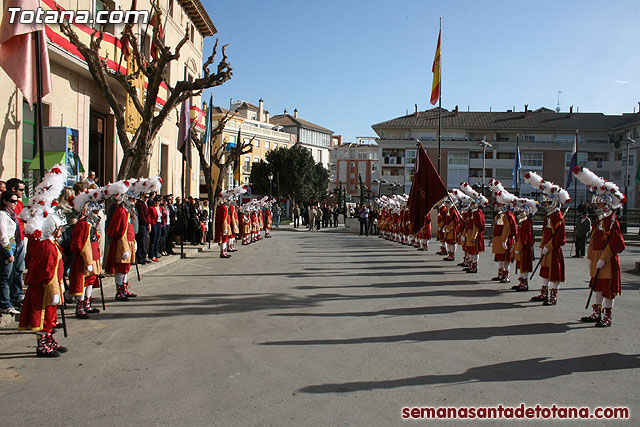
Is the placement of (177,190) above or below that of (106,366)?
above

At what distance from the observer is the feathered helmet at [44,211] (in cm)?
624

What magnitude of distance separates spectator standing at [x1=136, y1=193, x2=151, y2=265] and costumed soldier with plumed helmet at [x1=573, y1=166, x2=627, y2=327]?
1035 cm

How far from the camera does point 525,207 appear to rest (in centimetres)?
1185

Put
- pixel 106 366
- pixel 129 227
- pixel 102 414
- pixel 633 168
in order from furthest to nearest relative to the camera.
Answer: pixel 633 168 → pixel 129 227 → pixel 106 366 → pixel 102 414

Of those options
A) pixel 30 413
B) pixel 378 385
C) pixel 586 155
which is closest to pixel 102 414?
pixel 30 413

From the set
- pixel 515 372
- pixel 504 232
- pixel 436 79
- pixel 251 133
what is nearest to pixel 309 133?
pixel 251 133

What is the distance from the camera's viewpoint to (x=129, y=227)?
31.9 ft

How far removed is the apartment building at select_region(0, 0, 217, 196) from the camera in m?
13.7

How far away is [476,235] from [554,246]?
4.59 meters

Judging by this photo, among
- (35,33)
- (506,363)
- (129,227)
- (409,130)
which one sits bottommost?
(506,363)

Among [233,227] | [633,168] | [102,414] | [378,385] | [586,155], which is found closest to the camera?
[102,414]

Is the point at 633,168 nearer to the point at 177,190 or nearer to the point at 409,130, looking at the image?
the point at 409,130

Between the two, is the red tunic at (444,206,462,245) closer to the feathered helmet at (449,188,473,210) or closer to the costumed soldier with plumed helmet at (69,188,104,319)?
the feathered helmet at (449,188,473,210)

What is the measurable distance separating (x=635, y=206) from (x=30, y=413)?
67932 millimetres
